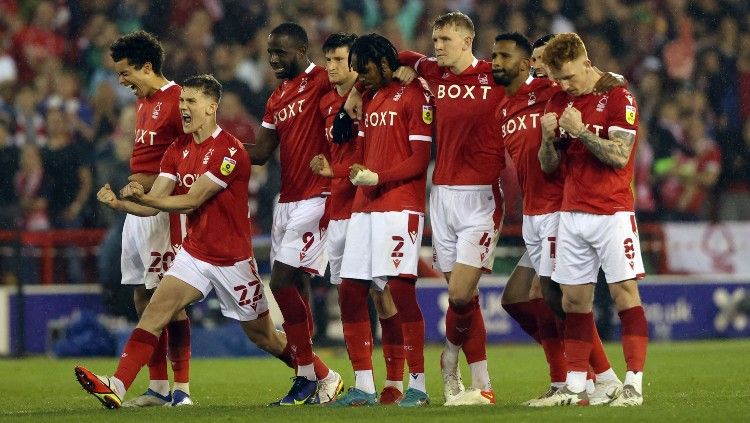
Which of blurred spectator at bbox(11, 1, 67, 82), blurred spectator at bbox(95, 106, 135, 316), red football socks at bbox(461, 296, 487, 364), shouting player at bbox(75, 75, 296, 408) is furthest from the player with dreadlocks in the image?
blurred spectator at bbox(11, 1, 67, 82)

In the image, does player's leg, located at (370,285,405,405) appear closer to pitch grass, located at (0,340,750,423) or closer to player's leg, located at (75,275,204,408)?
pitch grass, located at (0,340,750,423)

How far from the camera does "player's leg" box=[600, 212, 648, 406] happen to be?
9.39m

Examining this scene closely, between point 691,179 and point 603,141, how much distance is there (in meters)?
11.2

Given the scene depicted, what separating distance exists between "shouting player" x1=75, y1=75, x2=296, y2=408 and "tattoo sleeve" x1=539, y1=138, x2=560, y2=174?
2.06 meters

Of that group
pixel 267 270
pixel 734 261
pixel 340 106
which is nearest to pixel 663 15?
pixel 734 261

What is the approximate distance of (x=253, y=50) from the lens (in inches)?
819

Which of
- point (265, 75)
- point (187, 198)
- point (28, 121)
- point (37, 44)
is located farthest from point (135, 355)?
point (37, 44)

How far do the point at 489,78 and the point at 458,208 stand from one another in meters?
0.91

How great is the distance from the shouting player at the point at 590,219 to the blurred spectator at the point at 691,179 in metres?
10.4

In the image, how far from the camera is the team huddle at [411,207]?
9.54m

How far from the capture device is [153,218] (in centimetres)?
1079

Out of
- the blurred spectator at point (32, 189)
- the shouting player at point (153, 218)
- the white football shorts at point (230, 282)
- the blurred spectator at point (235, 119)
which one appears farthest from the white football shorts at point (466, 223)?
→ the blurred spectator at point (32, 189)

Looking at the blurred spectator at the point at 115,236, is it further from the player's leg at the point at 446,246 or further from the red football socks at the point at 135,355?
the player's leg at the point at 446,246

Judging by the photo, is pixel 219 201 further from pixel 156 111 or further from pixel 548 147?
pixel 548 147
